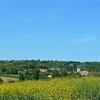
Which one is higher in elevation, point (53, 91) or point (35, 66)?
point (35, 66)

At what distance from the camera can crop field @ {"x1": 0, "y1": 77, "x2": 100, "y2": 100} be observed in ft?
40.4

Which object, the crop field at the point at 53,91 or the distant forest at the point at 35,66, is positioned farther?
the distant forest at the point at 35,66

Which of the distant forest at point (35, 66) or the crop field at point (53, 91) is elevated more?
the distant forest at point (35, 66)

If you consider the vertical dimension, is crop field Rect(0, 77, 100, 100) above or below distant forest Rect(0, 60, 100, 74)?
below

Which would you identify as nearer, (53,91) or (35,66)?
(53,91)

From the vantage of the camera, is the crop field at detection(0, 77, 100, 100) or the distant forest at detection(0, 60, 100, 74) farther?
the distant forest at detection(0, 60, 100, 74)

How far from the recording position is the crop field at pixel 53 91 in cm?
1231

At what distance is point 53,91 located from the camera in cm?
1311

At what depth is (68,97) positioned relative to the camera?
13.1 metres

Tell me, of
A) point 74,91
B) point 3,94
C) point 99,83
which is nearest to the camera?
point 3,94

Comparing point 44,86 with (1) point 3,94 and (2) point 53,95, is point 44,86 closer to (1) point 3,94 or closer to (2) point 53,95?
(2) point 53,95

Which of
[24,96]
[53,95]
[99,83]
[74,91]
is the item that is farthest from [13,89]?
[99,83]

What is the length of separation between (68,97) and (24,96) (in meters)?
1.48

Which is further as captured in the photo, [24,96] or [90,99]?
[90,99]
